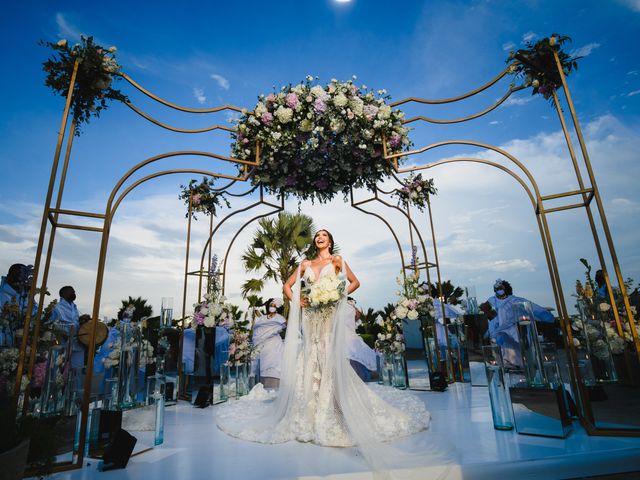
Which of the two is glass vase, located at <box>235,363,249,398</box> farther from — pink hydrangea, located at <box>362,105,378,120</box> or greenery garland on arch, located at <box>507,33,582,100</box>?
greenery garland on arch, located at <box>507,33,582,100</box>

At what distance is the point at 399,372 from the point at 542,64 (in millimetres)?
6105

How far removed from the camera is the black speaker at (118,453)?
2.84m

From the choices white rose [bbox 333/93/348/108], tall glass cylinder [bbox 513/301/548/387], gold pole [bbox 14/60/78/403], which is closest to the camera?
gold pole [bbox 14/60/78/403]

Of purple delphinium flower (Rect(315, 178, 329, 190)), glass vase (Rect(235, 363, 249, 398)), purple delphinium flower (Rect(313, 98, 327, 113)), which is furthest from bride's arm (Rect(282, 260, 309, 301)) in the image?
glass vase (Rect(235, 363, 249, 398))

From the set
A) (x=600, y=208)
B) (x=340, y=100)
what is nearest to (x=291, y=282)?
(x=340, y=100)

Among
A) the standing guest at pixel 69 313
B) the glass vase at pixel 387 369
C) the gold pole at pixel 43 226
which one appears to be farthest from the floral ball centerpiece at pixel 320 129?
the glass vase at pixel 387 369

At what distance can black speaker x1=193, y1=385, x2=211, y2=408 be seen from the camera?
19.3 ft

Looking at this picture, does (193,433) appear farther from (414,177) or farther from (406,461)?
(414,177)

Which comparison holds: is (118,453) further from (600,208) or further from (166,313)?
(600,208)

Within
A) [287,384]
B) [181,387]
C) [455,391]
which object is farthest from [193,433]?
[455,391]

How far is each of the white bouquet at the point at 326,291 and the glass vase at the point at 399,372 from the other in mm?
3908

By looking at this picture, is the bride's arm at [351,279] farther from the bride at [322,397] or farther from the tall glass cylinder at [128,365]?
the tall glass cylinder at [128,365]

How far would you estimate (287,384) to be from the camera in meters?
4.18

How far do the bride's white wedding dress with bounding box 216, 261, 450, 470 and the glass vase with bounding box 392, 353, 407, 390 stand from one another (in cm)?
259
